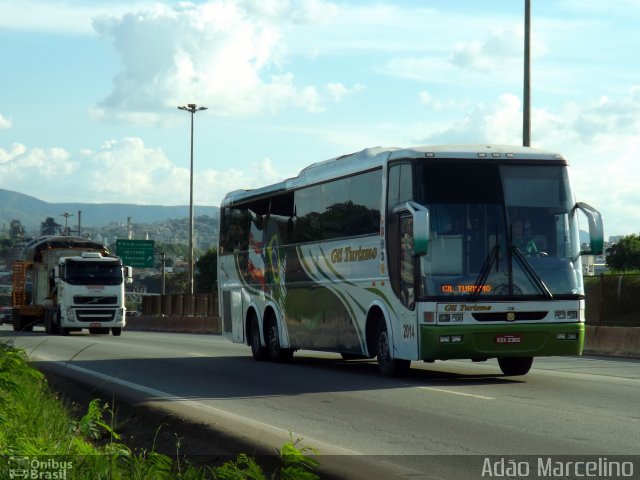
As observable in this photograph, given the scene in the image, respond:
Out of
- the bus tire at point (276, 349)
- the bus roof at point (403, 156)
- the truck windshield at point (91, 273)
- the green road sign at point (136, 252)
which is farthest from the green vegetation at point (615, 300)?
the green road sign at point (136, 252)

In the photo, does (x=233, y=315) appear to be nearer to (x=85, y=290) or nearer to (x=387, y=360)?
(x=387, y=360)

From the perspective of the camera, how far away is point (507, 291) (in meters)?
17.9

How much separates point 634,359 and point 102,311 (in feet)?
84.7

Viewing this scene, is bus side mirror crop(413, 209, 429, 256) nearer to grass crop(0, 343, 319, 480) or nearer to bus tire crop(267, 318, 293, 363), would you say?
grass crop(0, 343, 319, 480)

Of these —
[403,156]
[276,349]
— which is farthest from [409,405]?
[276,349]

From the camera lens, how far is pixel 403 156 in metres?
18.5

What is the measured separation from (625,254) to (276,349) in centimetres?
7293

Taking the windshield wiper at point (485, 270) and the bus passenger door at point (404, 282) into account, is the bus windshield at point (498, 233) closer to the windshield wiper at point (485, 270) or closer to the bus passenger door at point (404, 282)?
the windshield wiper at point (485, 270)

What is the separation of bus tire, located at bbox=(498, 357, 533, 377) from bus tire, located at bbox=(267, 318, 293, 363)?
572 cm

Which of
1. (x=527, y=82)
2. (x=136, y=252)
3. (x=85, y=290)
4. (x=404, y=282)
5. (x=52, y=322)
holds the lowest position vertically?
(x=52, y=322)

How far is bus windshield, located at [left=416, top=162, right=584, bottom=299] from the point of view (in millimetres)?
17797

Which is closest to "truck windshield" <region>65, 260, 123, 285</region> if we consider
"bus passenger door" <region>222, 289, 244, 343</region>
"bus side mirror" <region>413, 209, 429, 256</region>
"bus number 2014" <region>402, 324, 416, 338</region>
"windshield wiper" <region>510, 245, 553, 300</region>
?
"bus passenger door" <region>222, 289, 244, 343</region>

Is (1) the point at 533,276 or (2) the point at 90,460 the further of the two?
(1) the point at 533,276

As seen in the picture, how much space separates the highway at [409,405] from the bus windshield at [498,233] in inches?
56.9
